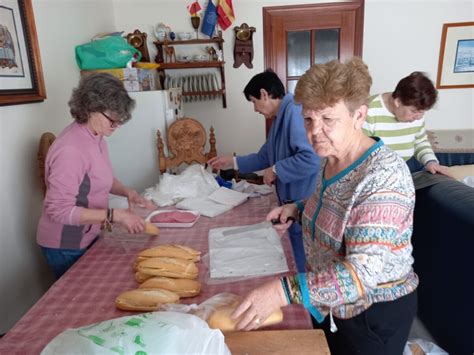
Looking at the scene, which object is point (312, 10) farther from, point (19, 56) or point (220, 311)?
point (220, 311)

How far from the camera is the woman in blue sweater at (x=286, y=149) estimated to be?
1.62 metres

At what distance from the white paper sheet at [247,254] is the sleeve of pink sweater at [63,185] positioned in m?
0.54

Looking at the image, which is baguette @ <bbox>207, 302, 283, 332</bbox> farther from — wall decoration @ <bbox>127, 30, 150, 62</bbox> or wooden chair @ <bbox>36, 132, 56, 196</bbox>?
wall decoration @ <bbox>127, 30, 150, 62</bbox>

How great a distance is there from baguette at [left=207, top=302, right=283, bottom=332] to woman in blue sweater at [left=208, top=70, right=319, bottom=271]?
0.82 metres

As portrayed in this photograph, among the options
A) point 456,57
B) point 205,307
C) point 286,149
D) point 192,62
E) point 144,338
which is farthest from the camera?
point 456,57

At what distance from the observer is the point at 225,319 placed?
2.64 ft

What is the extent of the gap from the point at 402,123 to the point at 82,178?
1.76 m

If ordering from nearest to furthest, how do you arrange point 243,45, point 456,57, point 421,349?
point 421,349 < point 243,45 < point 456,57

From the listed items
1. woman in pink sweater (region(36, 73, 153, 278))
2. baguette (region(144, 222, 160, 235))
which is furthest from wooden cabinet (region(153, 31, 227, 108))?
baguette (region(144, 222, 160, 235))

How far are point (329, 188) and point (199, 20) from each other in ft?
9.15

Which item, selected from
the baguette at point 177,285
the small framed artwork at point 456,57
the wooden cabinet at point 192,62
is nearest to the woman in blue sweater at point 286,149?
the baguette at point 177,285

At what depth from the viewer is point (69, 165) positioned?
129 centimetres

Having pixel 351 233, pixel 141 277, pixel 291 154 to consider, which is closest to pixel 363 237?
pixel 351 233

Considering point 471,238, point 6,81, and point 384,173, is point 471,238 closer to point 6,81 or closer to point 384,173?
point 384,173
